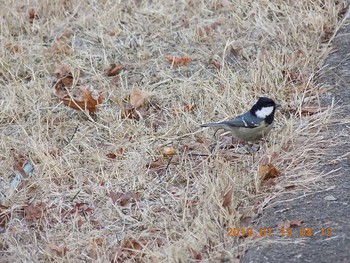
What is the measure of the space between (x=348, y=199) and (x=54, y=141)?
2243mm

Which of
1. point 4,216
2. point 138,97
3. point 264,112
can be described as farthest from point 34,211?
point 264,112

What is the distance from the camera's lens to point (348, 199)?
4.20 meters

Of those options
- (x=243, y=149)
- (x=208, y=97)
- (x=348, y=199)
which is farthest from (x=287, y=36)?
(x=348, y=199)

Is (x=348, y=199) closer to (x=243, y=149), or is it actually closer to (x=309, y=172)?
(x=309, y=172)

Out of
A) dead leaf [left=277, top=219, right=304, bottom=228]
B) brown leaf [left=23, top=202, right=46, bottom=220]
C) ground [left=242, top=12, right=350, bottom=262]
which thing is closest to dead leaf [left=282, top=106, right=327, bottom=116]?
ground [left=242, top=12, right=350, bottom=262]

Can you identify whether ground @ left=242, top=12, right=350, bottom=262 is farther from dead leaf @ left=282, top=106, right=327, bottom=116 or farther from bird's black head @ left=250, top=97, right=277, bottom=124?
bird's black head @ left=250, top=97, right=277, bottom=124

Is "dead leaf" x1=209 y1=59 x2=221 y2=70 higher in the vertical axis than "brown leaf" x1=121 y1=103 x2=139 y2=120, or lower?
lower

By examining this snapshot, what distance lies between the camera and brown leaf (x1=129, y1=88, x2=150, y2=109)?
5.83 m

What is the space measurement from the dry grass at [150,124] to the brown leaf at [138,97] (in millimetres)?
55

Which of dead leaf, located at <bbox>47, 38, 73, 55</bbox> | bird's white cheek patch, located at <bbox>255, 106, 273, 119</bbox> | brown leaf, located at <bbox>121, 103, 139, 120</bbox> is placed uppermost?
bird's white cheek patch, located at <bbox>255, 106, 273, 119</bbox>

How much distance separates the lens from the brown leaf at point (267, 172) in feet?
14.8

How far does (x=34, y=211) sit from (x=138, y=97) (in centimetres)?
143
